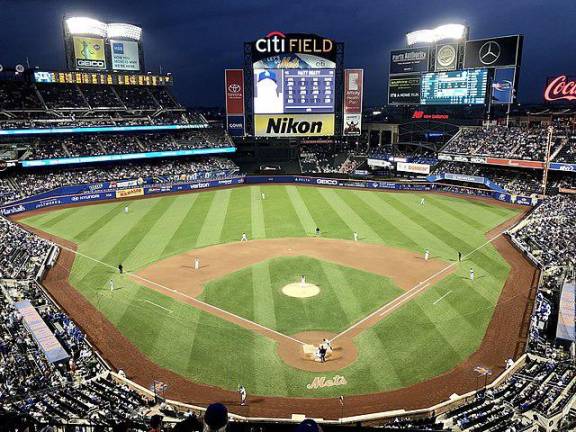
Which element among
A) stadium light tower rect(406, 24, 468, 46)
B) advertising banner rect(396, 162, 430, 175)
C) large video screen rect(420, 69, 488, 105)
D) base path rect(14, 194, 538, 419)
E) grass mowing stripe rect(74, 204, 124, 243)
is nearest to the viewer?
base path rect(14, 194, 538, 419)

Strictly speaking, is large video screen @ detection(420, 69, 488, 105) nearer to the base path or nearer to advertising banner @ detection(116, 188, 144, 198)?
the base path

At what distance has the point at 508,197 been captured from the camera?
50.7 metres

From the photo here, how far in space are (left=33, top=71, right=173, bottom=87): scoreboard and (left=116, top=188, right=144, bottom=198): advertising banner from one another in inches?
751

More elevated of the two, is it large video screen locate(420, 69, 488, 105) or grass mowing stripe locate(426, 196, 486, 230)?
large video screen locate(420, 69, 488, 105)

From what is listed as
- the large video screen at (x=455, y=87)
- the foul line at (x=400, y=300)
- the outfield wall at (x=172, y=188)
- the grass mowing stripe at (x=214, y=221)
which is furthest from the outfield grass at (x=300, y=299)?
the large video screen at (x=455, y=87)

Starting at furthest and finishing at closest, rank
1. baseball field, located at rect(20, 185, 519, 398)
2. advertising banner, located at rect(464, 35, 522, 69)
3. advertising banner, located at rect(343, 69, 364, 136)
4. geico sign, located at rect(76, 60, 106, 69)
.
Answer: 1. advertising banner, located at rect(343, 69, 364, 136)
2. geico sign, located at rect(76, 60, 106, 69)
3. advertising banner, located at rect(464, 35, 522, 69)
4. baseball field, located at rect(20, 185, 519, 398)

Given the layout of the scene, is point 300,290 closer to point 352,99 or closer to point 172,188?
point 172,188

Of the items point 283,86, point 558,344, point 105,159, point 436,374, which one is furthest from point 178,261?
point 283,86

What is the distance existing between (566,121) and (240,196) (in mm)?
43654

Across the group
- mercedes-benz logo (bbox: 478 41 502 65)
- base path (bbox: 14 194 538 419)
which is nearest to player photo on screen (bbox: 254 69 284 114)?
mercedes-benz logo (bbox: 478 41 502 65)

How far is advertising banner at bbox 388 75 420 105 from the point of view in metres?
63.7

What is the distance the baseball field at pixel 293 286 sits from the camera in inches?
769

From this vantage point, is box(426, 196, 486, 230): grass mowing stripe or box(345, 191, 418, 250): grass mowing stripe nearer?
box(345, 191, 418, 250): grass mowing stripe

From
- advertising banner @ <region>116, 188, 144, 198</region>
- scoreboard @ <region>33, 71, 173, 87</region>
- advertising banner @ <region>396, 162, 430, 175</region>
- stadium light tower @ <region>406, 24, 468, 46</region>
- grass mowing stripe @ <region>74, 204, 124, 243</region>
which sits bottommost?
grass mowing stripe @ <region>74, 204, 124, 243</region>
